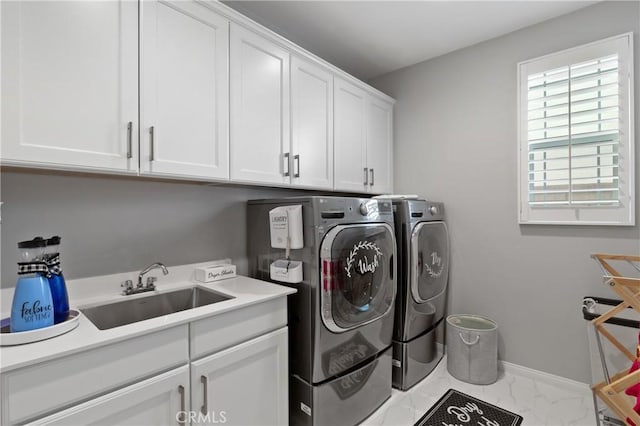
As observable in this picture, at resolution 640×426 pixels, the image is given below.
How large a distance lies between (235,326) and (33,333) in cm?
69

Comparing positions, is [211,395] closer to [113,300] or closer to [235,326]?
[235,326]

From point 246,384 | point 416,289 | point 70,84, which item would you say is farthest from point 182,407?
point 416,289

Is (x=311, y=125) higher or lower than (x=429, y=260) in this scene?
higher

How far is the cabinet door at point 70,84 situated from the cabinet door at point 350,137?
4.56 feet

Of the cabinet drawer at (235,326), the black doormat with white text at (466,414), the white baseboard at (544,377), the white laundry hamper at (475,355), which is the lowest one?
the black doormat with white text at (466,414)

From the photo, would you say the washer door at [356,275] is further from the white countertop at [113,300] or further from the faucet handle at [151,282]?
the faucet handle at [151,282]

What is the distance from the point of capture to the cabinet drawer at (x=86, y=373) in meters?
0.87

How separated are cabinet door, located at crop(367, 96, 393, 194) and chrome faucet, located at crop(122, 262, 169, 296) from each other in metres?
1.75

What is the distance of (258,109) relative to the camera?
70.1 inches

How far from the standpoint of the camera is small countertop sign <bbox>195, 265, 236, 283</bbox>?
178 centimetres

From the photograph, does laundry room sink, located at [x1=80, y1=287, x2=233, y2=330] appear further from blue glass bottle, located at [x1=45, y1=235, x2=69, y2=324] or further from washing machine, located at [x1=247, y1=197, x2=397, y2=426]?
washing machine, located at [x1=247, y1=197, x2=397, y2=426]

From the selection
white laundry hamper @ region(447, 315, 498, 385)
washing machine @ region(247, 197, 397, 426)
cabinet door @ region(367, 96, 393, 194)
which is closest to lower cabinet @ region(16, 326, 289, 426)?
washing machine @ region(247, 197, 397, 426)

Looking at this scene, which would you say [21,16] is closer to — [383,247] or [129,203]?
[129,203]

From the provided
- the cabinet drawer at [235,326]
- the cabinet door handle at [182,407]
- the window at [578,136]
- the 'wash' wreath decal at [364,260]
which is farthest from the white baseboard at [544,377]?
the cabinet door handle at [182,407]
